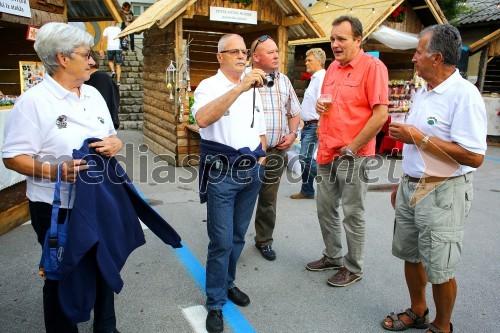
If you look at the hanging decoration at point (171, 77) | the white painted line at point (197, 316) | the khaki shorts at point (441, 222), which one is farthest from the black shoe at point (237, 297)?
the hanging decoration at point (171, 77)

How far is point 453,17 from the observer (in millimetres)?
13945

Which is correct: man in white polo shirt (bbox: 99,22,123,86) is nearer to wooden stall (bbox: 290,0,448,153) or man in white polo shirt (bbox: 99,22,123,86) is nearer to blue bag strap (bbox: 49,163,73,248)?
wooden stall (bbox: 290,0,448,153)

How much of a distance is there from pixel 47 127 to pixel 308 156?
452 cm

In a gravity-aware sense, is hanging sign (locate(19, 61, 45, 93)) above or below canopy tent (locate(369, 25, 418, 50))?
below

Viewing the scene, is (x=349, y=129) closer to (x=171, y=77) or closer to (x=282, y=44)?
(x=171, y=77)

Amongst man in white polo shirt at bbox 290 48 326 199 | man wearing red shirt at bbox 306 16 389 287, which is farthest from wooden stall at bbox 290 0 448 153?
man wearing red shirt at bbox 306 16 389 287

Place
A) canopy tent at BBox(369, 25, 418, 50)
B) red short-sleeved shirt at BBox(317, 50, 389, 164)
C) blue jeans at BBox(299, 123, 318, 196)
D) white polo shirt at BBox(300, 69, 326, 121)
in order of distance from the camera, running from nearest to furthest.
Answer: red short-sleeved shirt at BBox(317, 50, 389, 164), white polo shirt at BBox(300, 69, 326, 121), blue jeans at BBox(299, 123, 318, 196), canopy tent at BBox(369, 25, 418, 50)

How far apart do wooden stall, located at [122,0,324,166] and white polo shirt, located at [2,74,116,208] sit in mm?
4760

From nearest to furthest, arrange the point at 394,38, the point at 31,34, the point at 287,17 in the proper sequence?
the point at 31,34
the point at 287,17
the point at 394,38

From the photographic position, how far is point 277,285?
11.6 ft

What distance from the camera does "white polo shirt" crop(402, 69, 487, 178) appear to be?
92.4 inches

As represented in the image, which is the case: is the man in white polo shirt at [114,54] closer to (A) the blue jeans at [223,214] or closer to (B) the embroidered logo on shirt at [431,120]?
(A) the blue jeans at [223,214]

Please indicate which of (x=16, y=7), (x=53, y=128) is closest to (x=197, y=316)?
(x=53, y=128)

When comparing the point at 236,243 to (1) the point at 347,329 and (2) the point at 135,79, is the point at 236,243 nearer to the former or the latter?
(1) the point at 347,329
